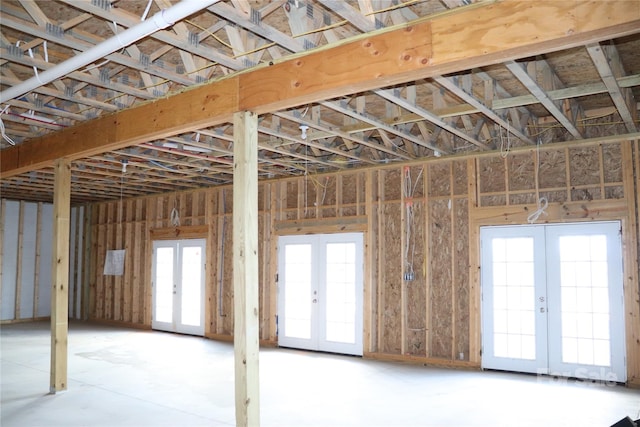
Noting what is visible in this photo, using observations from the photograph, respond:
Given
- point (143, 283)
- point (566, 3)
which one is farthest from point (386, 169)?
point (143, 283)

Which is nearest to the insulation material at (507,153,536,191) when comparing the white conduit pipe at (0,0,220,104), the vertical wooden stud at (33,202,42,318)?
the white conduit pipe at (0,0,220,104)

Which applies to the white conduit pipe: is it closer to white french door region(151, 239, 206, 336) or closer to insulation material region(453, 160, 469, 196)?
insulation material region(453, 160, 469, 196)

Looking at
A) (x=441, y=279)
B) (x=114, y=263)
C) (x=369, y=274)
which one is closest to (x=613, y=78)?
(x=441, y=279)

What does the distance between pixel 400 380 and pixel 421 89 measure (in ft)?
12.6

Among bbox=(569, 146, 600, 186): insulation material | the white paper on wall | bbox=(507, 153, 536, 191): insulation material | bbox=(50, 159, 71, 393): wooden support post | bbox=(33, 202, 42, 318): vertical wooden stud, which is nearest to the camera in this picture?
bbox=(50, 159, 71, 393): wooden support post

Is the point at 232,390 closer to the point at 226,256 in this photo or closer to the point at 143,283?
the point at 226,256

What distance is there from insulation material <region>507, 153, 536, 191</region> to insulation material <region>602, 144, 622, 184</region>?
91 centimetres

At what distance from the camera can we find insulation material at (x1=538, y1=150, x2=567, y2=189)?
733 centimetres

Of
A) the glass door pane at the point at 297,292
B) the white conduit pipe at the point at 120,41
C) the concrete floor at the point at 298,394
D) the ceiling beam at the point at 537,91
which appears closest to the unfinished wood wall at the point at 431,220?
the glass door pane at the point at 297,292

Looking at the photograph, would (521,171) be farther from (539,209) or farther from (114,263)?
(114,263)

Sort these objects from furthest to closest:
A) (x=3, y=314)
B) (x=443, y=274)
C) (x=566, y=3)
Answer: (x=3, y=314)
(x=443, y=274)
(x=566, y=3)

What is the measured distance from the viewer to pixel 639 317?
6.63 metres

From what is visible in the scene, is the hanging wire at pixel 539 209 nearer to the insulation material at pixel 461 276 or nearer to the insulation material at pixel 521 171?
the insulation material at pixel 521 171

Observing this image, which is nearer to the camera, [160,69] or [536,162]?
[160,69]
